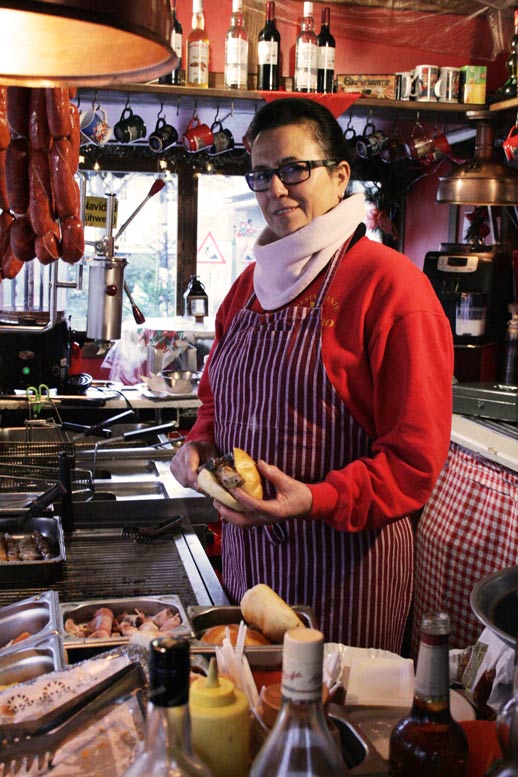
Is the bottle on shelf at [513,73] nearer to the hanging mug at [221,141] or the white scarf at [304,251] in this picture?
the hanging mug at [221,141]

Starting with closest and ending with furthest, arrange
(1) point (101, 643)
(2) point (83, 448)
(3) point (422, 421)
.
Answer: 1. (1) point (101, 643)
2. (3) point (422, 421)
3. (2) point (83, 448)

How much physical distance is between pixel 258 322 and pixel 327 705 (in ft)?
4.28

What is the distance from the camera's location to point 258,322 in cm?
243

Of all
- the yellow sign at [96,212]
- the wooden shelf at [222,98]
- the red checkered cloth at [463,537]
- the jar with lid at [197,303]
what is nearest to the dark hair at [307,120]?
the red checkered cloth at [463,537]

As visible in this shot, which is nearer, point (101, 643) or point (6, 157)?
point (101, 643)

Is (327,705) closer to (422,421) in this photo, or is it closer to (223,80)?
(422,421)

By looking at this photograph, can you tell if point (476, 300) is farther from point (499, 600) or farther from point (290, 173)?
point (499, 600)

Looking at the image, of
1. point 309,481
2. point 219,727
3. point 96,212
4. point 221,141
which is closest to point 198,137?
point 221,141

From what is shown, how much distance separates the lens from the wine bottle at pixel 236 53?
557 cm

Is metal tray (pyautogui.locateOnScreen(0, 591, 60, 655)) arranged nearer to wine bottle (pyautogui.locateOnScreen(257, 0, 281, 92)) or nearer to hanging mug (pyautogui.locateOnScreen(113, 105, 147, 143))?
wine bottle (pyautogui.locateOnScreen(257, 0, 281, 92))

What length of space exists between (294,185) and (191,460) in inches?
28.4

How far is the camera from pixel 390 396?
6.97ft

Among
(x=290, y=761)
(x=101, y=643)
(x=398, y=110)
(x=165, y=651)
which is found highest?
(x=398, y=110)

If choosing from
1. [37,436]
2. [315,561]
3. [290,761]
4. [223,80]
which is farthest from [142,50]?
[223,80]
